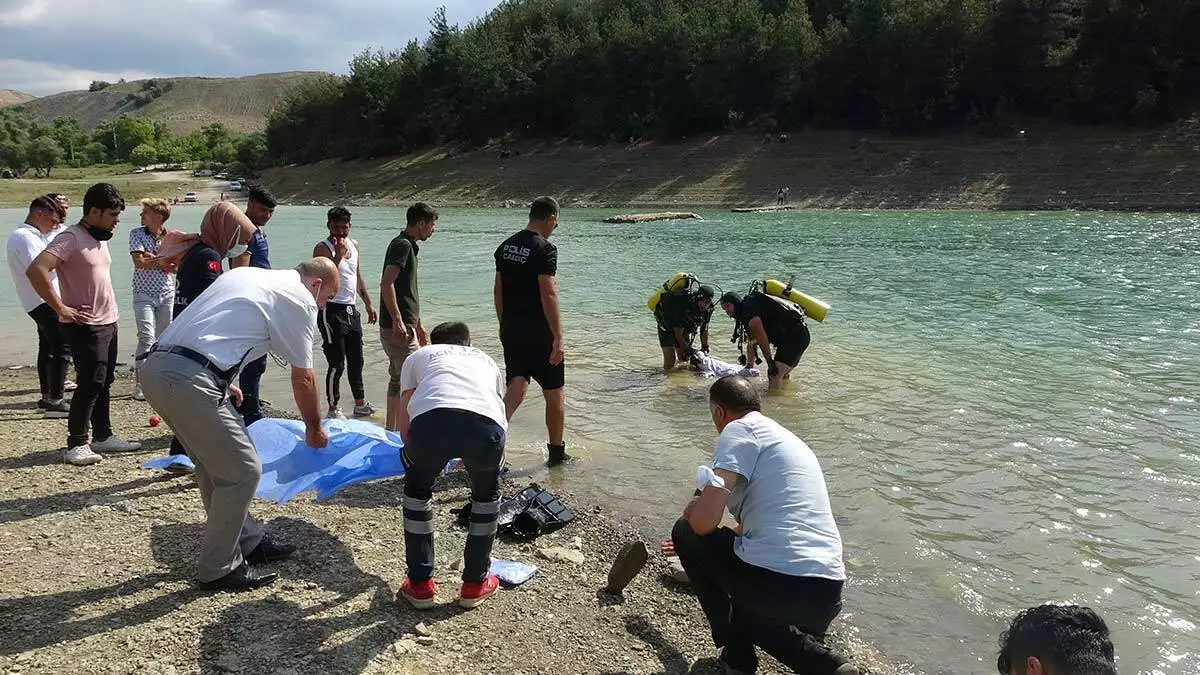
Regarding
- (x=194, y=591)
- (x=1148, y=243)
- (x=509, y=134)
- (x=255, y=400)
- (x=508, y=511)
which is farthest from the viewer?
(x=509, y=134)

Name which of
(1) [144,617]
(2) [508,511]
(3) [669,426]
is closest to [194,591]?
(1) [144,617]

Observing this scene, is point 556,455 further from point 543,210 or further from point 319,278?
point 319,278

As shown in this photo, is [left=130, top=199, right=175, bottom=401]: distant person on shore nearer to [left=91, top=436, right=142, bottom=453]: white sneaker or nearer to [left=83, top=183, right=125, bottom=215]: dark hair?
[left=91, top=436, right=142, bottom=453]: white sneaker

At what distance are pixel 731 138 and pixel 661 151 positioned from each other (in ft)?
16.9

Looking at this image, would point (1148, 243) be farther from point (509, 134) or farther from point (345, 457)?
point (509, 134)

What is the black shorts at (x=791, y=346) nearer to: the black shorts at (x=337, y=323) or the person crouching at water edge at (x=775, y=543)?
the black shorts at (x=337, y=323)

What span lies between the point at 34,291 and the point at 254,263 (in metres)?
2.55

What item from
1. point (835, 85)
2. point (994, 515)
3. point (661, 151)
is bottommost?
point (994, 515)

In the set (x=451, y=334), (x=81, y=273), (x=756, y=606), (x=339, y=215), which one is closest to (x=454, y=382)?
(x=451, y=334)

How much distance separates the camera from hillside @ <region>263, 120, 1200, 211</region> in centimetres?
4062

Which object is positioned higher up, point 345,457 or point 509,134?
point 509,134

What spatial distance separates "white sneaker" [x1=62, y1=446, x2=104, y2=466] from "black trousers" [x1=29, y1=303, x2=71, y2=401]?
1.33 metres

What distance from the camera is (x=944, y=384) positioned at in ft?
30.2

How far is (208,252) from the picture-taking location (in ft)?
18.6
